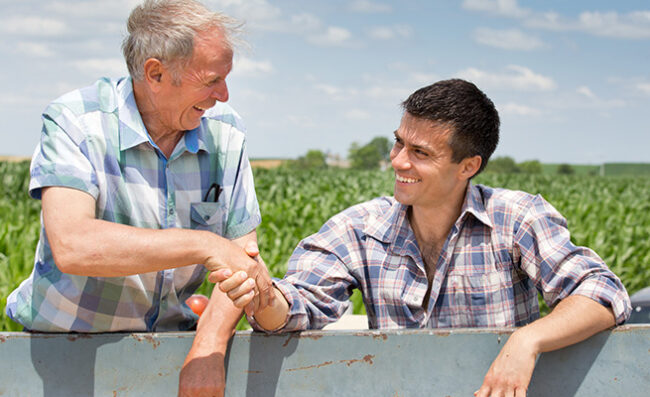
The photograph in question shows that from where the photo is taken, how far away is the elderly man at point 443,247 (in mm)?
2229

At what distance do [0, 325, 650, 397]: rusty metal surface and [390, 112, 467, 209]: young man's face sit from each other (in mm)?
599

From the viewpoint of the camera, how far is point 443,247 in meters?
2.34

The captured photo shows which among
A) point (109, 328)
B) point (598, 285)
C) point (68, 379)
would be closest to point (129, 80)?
point (109, 328)

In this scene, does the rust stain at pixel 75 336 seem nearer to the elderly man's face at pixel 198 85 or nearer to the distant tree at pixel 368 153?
the elderly man's face at pixel 198 85

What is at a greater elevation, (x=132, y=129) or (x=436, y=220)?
(x=132, y=129)

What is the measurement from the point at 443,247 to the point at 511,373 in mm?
600

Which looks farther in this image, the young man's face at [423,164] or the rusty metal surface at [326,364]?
the young man's face at [423,164]

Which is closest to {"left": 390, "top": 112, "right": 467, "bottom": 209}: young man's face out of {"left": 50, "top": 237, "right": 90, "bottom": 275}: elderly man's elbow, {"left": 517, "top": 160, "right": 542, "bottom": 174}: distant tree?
{"left": 50, "top": 237, "right": 90, "bottom": 275}: elderly man's elbow

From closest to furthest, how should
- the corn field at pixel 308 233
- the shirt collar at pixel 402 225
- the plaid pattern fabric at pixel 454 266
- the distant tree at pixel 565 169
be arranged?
the plaid pattern fabric at pixel 454 266
the shirt collar at pixel 402 225
the corn field at pixel 308 233
the distant tree at pixel 565 169

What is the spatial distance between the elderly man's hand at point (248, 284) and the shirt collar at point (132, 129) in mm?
353

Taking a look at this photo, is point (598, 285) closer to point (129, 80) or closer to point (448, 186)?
point (448, 186)

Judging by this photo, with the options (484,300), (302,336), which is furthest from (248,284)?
(484,300)

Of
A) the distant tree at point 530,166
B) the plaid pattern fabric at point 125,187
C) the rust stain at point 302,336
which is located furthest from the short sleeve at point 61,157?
the distant tree at point 530,166

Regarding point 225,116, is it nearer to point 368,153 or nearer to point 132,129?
point 132,129
